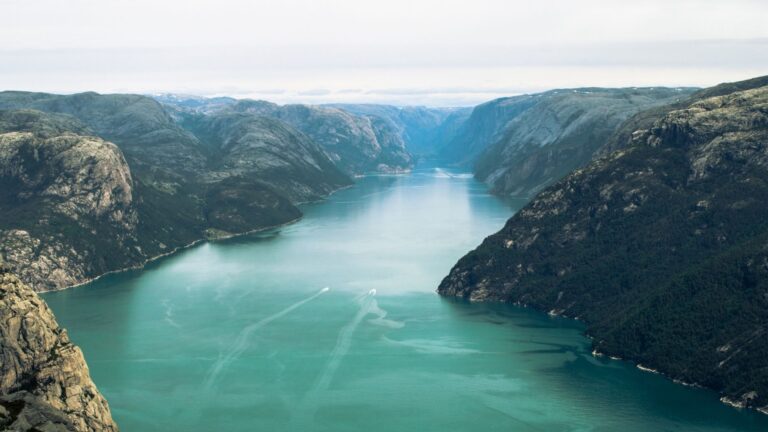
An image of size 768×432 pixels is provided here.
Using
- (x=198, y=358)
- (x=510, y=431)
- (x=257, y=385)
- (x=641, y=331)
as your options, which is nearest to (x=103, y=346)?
(x=198, y=358)

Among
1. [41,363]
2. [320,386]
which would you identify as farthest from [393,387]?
[41,363]

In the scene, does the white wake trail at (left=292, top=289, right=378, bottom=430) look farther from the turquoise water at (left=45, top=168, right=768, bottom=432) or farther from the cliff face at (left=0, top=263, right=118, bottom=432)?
the cliff face at (left=0, top=263, right=118, bottom=432)

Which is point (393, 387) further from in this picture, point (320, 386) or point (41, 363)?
point (41, 363)

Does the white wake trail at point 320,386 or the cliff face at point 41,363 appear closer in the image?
the cliff face at point 41,363

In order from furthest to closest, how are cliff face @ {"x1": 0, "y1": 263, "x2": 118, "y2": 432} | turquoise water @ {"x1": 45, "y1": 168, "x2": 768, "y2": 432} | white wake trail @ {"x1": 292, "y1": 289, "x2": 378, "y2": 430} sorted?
white wake trail @ {"x1": 292, "y1": 289, "x2": 378, "y2": 430} → turquoise water @ {"x1": 45, "y1": 168, "x2": 768, "y2": 432} → cliff face @ {"x1": 0, "y1": 263, "x2": 118, "y2": 432}

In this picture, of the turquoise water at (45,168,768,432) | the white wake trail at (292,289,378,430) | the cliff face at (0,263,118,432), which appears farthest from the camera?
the white wake trail at (292,289,378,430)

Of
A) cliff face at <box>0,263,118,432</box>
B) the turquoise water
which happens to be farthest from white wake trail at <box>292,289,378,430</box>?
cliff face at <box>0,263,118,432</box>

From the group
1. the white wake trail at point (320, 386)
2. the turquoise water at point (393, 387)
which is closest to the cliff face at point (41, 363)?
the turquoise water at point (393, 387)

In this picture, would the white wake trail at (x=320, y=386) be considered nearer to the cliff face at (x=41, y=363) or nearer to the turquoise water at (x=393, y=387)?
the turquoise water at (x=393, y=387)

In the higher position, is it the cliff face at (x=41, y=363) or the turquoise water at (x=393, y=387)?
the cliff face at (x=41, y=363)
